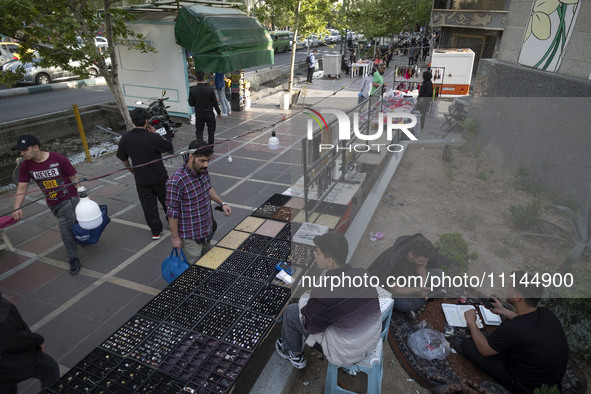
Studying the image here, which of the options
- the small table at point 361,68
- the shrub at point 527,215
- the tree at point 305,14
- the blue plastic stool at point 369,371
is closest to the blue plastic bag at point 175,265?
the blue plastic stool at point 369,371

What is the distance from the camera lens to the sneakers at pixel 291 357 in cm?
322

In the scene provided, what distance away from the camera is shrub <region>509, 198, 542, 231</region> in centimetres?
522

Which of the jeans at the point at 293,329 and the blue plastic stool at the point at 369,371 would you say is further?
the jeans at the point at 293,329

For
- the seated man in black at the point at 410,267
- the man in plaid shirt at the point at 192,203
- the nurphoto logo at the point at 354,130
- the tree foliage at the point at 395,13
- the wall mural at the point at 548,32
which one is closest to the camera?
Result: the man in plaid shirt at the point at 192,203

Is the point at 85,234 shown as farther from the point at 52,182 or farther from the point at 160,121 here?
the point at 160,121

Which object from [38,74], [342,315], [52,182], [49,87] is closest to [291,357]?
[342,315]

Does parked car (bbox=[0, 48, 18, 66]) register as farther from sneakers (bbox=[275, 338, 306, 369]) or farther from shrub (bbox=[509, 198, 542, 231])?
shrub (bbox=[509, 198, 542, 231])

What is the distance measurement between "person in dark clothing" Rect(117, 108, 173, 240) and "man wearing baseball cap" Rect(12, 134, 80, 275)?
692 mm

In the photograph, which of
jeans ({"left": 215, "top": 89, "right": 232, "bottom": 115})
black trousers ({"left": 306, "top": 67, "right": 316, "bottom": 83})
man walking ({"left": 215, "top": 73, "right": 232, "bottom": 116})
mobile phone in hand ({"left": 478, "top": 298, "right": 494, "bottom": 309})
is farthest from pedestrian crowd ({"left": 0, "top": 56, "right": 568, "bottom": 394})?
black trousers ({"left": 306, "top": 67, "right": 316, "bottom": 83})

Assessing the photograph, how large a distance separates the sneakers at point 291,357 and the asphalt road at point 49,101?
12695 millimetres

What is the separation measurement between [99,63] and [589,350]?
30.7 ft

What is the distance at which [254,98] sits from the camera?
48.3 feet

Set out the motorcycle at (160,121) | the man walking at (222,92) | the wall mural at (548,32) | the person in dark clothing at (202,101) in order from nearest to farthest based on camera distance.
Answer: the wall mural at (548,32) → the person in dark clothing at (202,101) → the motorcycle at (160,121) → the man walking at (222,92)

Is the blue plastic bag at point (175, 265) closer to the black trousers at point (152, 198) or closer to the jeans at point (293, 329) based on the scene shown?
the jeans at point (293, 329)
